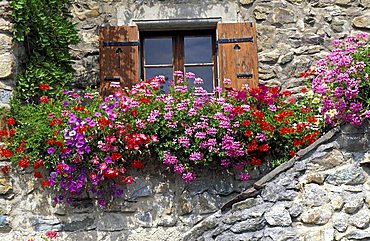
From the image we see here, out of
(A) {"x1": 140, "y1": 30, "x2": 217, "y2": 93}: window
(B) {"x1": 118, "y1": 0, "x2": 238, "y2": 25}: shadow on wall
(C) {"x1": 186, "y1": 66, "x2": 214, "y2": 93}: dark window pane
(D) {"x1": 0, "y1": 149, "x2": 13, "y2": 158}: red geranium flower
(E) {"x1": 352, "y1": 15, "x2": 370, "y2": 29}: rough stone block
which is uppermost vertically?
(B) {"x1": 118, "y1": 0, "x2": 238, "y2": 25}: shadow on wall

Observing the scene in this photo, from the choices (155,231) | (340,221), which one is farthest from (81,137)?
(340,221)

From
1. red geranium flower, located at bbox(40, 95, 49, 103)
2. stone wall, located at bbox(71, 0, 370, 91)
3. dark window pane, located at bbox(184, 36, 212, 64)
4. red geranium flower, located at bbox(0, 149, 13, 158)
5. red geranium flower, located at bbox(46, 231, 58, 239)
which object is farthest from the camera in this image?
dark window pane, located at bbox(184, 36, 212, 64)

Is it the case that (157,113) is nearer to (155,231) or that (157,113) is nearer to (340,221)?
(155,231)

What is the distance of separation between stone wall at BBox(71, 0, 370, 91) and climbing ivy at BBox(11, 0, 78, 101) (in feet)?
1.65

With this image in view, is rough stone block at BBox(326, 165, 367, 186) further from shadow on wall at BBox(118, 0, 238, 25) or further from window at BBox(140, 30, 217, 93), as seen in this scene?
shadow on wall at BBox(118, 0, 238, 25)

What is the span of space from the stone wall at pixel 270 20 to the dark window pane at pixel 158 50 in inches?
15.2

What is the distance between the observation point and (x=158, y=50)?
6086 mm

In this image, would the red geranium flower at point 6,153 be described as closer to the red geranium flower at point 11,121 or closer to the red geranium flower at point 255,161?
the red geranium flower at point 11,121

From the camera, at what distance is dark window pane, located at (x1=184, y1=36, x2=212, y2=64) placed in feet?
19.9

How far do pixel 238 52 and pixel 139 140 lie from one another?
216 cm

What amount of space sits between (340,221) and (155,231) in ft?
4.62

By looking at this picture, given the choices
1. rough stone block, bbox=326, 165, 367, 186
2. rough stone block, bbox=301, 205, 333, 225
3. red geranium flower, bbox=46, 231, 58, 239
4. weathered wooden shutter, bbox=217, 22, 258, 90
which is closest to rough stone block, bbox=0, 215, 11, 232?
red geranium flower, bbox=46, 231, 58, 239

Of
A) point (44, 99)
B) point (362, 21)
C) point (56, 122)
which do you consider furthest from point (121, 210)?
point (362, 21)

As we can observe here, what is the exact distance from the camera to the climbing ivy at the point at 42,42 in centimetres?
451
